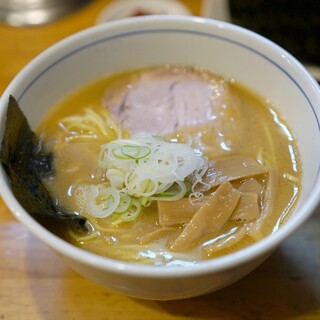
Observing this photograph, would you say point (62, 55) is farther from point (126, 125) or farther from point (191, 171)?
point (191, 171)

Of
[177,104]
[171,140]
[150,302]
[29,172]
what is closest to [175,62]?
[177,104]

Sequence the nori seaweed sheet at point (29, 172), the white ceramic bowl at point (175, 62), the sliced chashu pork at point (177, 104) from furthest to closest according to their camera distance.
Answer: the sliced chashu pork at point (177, 104) → the nori seaweed sheet at point (29, 172) → the white ceramic bowl at point (175, 62)

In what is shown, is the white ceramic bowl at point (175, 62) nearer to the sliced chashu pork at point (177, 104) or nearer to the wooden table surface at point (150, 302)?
the sliced chashu pork at point (177, 104)

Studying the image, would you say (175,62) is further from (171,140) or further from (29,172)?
(29,172)

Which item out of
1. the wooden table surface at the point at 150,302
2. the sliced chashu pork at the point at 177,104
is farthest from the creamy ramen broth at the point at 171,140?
the wooden table surface at the point at 150,302

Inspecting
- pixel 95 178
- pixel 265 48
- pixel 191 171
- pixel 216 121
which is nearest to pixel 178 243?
pixel 191 171
